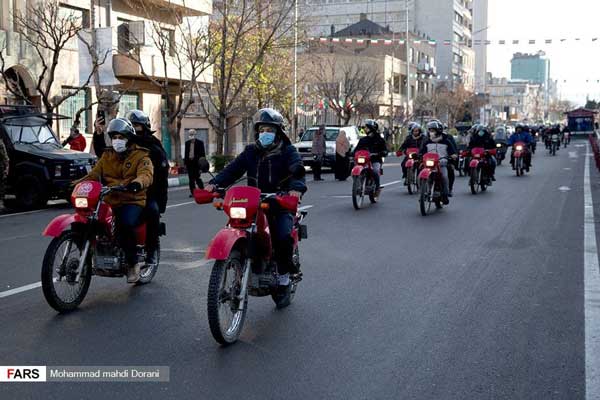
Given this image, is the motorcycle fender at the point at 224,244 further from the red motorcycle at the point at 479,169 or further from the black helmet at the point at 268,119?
the red motorcycle at the point at 479,169

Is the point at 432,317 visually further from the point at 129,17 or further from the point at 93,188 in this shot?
the point at 129,17

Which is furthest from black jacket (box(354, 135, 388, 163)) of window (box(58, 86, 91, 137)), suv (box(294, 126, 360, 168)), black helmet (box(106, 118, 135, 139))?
window (box(58, 86, 91, 137))

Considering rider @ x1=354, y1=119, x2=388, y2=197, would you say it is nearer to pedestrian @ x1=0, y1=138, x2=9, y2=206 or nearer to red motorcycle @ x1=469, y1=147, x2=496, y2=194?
red motorcycle @ x1=469, y1=147, x2=496, y2=194

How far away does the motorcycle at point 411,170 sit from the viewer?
17703 mm

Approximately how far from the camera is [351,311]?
7133mm

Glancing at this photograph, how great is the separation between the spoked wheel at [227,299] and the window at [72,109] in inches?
893

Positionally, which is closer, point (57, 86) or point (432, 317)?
point (432, 317)

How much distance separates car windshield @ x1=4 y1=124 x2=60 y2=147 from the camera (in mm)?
17422

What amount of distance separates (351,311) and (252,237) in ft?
4.40

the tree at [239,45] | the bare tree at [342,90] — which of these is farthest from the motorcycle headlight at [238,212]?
→ the bare tree at [342,90]

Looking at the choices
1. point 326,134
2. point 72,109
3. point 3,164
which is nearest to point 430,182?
point 3,164

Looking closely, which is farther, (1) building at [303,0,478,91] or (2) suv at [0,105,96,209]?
(1) building at [303,0,478,91]

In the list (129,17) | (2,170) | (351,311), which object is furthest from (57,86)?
(351,311)

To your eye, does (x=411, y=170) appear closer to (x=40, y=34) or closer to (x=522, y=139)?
(x=522, y=139)
